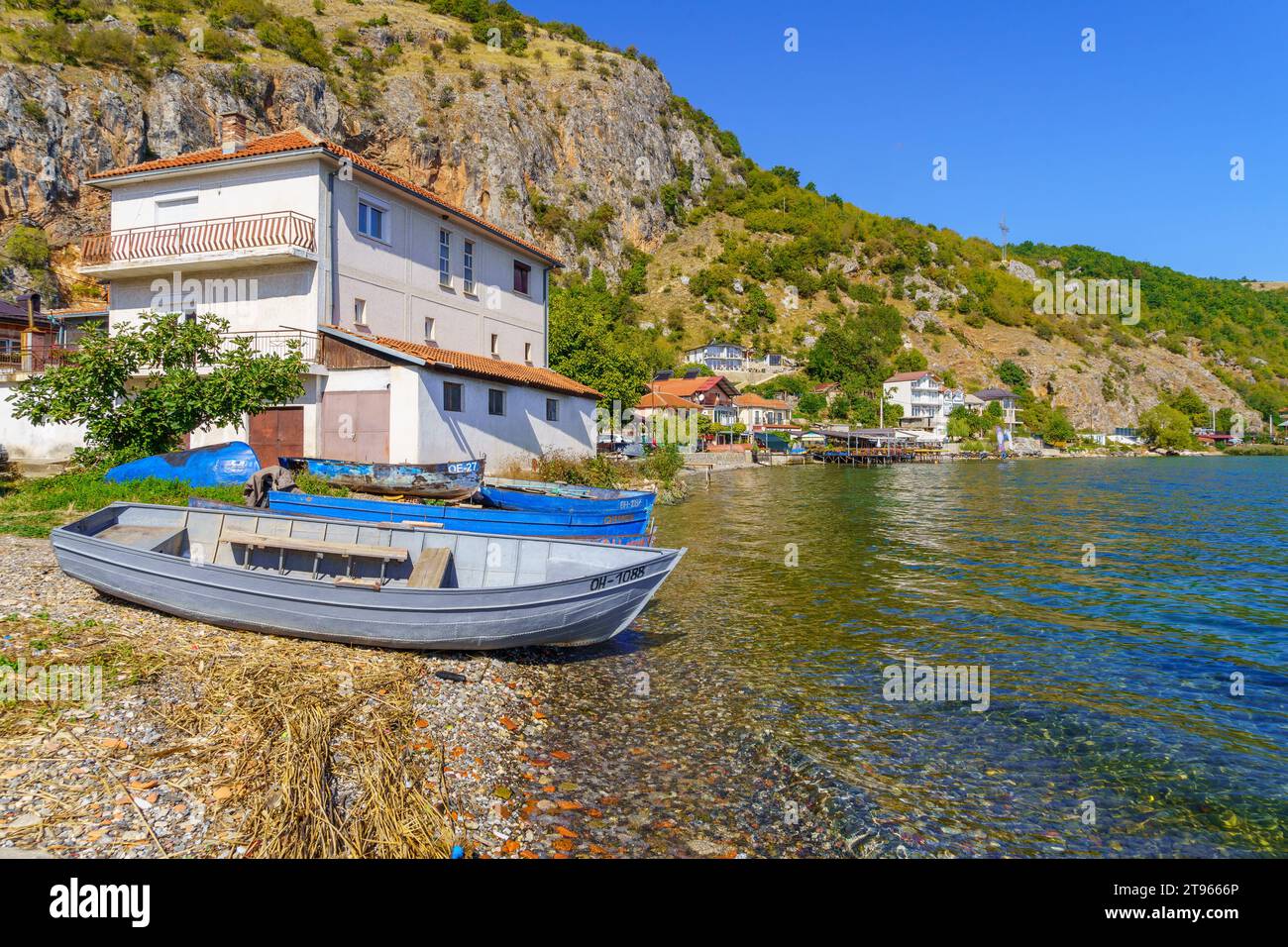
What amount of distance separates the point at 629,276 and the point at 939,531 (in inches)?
4216

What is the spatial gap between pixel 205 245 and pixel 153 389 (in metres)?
8.37

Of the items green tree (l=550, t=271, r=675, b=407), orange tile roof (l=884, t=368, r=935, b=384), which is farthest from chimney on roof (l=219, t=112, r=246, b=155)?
orange tile roof (l=884, t=368, r=935, b=384)

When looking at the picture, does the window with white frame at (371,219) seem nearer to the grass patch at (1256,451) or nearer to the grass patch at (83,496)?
the grass patch at (83,496)

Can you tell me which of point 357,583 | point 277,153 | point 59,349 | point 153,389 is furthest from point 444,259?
point 357,583

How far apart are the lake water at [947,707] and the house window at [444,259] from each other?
1822cm

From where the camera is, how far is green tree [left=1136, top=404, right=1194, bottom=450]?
416 ft

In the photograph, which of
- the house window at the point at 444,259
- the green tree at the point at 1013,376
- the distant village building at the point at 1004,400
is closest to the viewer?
the house window at the point at 444,259

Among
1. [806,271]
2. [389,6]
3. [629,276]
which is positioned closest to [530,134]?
[629,276]

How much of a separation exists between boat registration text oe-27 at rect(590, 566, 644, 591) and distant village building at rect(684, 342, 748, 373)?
109m

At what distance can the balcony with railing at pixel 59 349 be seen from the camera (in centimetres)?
2539

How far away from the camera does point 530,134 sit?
108 meters

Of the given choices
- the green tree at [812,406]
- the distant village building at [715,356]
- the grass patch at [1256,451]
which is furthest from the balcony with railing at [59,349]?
the grass patch at [1256,451]
